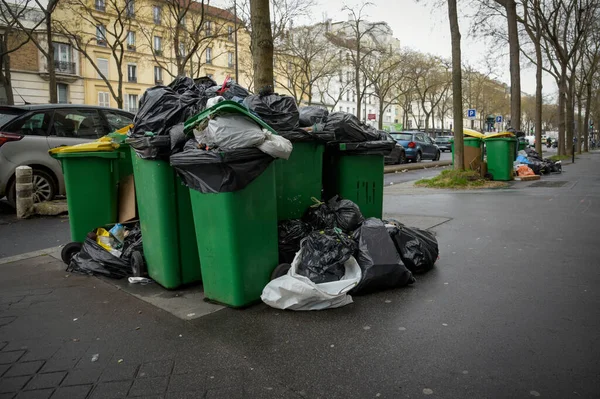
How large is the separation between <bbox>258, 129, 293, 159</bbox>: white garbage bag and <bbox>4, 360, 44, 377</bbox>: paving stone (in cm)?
191

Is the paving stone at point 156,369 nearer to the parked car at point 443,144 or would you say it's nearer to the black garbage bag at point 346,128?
the black garbage bag at point 346,128

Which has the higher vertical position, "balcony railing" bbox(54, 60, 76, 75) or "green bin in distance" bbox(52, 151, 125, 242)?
"balcony railing" bbox(54, 60, 76, 75)

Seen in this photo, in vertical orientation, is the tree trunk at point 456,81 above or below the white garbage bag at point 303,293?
above

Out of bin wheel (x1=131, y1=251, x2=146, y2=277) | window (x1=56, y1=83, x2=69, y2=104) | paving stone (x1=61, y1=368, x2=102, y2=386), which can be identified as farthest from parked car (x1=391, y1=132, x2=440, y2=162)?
window (x1=56, y1=83, x2=69, y2=104)

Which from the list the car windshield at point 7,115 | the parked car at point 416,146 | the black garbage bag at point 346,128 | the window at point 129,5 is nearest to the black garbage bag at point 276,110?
the black garbage bag at point 346,128

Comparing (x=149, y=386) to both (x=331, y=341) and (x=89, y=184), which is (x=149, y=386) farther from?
(x=89, y=184)

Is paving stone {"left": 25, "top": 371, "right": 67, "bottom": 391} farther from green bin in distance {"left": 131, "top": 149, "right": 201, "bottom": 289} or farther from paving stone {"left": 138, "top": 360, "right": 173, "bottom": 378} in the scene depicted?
green bin in distance {"left": 131, "top": 149, "right": 201, "bottom": 289}

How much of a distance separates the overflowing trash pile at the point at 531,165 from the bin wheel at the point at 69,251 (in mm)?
12716

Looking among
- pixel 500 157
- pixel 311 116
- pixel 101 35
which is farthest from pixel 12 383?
pixel 101 35

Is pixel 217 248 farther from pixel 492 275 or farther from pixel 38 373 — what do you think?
pixel 492 275

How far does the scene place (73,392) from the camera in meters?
2.45

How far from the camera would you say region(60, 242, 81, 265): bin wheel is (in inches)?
194

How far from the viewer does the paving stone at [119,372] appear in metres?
2.58

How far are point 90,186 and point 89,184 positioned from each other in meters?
0.02
